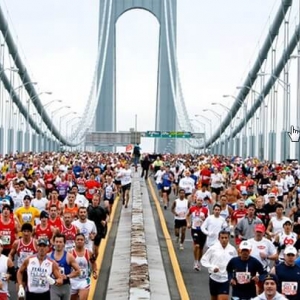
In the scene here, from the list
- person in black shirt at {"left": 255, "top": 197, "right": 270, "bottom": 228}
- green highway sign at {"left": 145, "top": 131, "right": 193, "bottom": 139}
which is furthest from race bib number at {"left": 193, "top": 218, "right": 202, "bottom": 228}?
green highway sign at {"left": 145, "top": 131, "right": 193, "bottom": 139}

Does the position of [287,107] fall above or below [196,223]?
above

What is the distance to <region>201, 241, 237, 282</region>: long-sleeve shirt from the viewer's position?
406 inches

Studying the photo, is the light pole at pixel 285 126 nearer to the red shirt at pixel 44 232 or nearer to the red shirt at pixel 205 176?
the red shirt at pixel 205 176

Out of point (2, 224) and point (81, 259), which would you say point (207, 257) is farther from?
point (2, 224)

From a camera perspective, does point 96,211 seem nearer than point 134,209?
Yes

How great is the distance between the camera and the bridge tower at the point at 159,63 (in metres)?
130

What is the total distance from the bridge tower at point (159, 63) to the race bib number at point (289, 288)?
4691 inches

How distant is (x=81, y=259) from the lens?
10383mm

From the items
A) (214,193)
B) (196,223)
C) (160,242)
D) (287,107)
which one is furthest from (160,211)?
(287,107)

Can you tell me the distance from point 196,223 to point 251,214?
2179mm

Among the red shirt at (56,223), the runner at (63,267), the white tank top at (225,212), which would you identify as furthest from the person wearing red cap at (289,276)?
the white tank top at (225,212)

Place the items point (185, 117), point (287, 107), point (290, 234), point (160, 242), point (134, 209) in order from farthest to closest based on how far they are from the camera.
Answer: point (185, 117), point (287, 107), point (134, 209), point (160, 242), point (290, 234)

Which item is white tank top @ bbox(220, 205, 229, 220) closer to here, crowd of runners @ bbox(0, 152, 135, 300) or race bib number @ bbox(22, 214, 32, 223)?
crowd of runners @ bbox(0, 152, 135, 300)

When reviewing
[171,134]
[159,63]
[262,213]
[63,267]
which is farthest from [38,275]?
[159,63]
